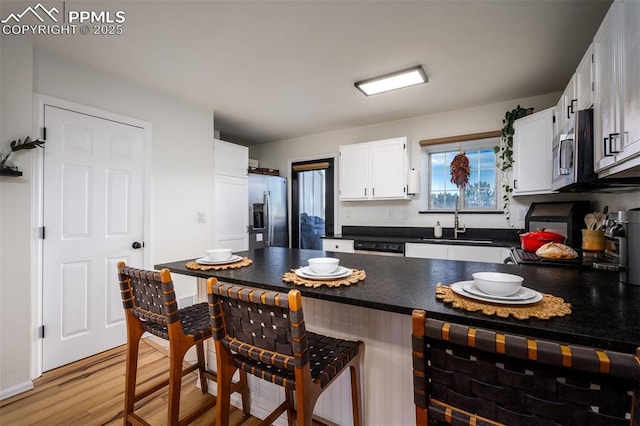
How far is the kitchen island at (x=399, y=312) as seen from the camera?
0.80 meters

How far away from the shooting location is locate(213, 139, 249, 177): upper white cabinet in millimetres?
3625

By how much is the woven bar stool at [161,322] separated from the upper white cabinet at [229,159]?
237 cm

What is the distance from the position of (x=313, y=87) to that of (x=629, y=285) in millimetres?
2647

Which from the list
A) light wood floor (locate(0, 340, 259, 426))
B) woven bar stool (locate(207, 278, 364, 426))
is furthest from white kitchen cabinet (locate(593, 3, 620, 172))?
light wood floor (locate(0, 340, 259, 426))

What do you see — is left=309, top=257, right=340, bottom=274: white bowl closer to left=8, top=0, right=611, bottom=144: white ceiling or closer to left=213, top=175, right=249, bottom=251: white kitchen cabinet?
left=8, top=0, right=611, bottom=144: white ceiling

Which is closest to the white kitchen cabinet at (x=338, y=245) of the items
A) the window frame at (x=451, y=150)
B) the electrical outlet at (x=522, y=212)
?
the window frame at (x=451, y=150)

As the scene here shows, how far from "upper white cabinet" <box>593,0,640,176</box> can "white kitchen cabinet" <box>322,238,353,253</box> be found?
2450 mm

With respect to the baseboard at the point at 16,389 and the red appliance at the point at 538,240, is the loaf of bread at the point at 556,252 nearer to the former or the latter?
the red appliance at the point at 538,240

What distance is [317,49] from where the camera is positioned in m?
2.21

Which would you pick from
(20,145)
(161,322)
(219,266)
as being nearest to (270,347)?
(161,322)

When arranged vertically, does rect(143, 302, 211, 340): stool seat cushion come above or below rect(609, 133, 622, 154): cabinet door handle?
below

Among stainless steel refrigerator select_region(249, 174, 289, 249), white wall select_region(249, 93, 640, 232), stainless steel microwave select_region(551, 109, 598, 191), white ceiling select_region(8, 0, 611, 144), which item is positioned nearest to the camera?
stainless steel microwave select_region(551, 109, 598, 191)

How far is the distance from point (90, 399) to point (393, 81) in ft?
11.1

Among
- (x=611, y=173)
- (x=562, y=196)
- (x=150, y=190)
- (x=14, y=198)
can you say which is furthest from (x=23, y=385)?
(x=562, y=196)
